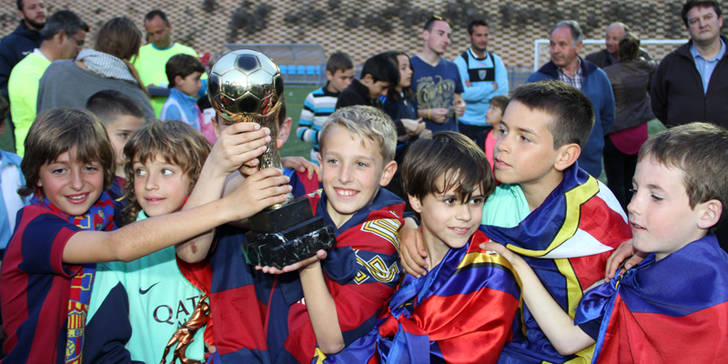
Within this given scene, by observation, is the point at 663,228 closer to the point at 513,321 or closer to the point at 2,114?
the point at 513,321

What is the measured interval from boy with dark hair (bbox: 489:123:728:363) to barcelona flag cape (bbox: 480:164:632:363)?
153 mm

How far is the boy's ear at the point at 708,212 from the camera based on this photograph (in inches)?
67.0

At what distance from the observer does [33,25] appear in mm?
5551

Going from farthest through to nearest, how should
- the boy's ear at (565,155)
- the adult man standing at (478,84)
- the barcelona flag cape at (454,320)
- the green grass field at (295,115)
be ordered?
the green grass field at (295,115) < the adult man standing at (478,84) < the boy's ear at (565,155) < the barcelona flag cape at (454,320)

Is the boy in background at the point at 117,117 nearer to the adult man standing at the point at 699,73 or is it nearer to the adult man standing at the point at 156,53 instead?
the adult man standing at the point at 156,53

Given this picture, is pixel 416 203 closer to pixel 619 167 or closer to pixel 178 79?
pixel 178 79

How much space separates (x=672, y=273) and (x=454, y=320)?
71 centimetres

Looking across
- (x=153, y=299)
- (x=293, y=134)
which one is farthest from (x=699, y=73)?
(x=293, y=134)

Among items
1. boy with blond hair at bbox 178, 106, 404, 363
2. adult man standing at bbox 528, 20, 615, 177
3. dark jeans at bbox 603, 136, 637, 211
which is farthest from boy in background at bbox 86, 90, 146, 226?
dark jeans at bbox 603, 136, 637, 211

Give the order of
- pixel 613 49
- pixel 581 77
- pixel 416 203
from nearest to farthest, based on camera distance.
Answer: pixel 416 203 < pixel 581 77 < pixel 613 49

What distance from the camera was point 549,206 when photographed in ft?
7.01

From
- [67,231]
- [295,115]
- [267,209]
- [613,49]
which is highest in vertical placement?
[267,209]

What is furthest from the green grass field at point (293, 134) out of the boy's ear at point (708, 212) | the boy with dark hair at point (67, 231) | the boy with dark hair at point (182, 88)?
the boy's ear at point (708, 212)

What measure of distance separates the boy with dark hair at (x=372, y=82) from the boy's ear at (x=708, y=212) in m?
3.24
